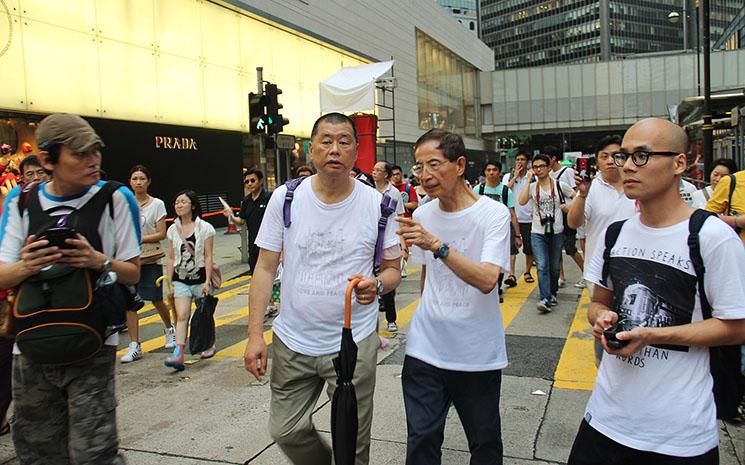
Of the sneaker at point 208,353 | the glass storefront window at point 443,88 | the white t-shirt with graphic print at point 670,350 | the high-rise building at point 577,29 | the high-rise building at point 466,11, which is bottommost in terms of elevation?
the sneaker at point 208,353

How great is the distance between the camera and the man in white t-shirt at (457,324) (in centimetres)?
285

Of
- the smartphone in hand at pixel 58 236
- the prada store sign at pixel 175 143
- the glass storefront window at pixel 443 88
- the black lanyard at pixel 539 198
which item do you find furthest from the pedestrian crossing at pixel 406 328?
the glass storefront window at pixel 443 88

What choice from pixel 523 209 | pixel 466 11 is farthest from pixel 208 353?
pixel 466 11

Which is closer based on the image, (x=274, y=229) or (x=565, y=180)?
(x=274, y=229)

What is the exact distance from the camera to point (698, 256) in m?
2.07

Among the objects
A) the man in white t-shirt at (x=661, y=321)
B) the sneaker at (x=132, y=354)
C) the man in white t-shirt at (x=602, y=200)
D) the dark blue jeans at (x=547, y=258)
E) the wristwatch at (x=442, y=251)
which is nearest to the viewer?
the man in white t-shirt at (x=661, y=321)

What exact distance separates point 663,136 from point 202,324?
4.90 meters

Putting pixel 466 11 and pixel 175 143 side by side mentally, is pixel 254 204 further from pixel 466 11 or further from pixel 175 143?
pixel 466 11

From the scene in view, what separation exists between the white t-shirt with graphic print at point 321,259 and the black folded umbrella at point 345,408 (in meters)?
0.35

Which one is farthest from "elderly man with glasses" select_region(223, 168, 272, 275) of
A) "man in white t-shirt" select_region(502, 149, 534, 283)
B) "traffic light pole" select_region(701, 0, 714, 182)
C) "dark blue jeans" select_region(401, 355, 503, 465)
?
"traffic light pole" select_region(701, 0, 714, 182)

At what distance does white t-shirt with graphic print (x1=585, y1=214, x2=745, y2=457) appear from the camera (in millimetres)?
2053

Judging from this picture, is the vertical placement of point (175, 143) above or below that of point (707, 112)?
above

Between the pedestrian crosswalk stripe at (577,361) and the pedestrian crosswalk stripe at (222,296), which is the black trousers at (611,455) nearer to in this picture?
the pedestrian crosswalk stripe at (577,361)

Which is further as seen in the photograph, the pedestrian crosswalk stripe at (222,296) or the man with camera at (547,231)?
the pedestrian crosswalk stripe at (222,296)
